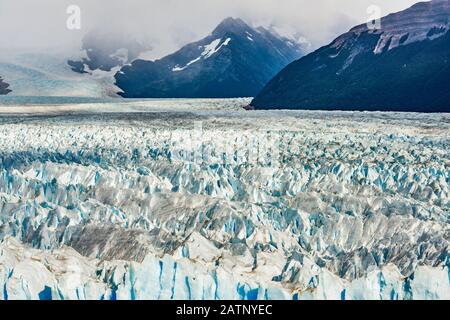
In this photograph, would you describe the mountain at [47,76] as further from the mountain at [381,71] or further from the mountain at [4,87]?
the mountain at [381,71]

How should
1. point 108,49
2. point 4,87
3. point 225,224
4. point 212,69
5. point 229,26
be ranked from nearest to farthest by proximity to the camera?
point 225,224 < point 4,87 < point 212,69 < point 108,49 < point 229,26

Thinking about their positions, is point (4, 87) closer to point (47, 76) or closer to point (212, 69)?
point (47, 76)

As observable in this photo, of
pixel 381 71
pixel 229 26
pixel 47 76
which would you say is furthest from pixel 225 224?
A: pixel 229 26

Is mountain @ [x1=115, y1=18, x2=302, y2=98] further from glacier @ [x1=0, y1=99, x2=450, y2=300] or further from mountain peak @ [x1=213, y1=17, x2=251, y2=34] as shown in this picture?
glacier @ [x1=0, y1=99, x2=450, y2=300]

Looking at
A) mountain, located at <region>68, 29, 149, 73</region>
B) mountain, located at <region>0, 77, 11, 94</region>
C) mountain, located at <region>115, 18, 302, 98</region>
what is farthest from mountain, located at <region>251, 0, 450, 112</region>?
mountain, located at <region>68, 29, 149, 73</region>

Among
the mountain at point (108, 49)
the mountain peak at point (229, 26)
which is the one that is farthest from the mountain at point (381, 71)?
the mountain at point (108, 49)
